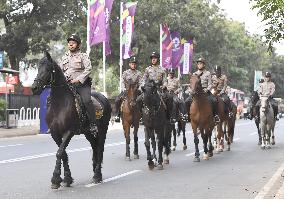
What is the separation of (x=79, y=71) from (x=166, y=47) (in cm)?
3291

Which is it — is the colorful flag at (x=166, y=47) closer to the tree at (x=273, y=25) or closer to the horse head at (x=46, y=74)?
the tree at (x=273, y=25)

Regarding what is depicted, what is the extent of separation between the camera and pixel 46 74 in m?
10.9

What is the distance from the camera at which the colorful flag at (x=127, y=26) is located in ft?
123

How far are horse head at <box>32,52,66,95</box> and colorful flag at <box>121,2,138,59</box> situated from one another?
26.5 m

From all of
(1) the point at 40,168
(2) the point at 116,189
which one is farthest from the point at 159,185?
(1) the point at 40,168

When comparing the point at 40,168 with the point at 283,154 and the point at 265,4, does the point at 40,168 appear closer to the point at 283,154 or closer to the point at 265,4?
the point at 265,4

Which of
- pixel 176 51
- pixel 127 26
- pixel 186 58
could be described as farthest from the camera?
pixel 186 58

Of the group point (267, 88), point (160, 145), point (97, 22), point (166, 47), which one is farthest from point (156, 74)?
point (166, 47)

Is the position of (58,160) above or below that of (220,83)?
below

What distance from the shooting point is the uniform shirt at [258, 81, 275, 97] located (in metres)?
22.4

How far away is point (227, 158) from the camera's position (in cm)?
1823

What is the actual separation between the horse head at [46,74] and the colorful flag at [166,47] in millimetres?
32323

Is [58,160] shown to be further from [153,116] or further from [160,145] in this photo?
[160,145]

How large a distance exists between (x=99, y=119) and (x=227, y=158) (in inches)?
259
